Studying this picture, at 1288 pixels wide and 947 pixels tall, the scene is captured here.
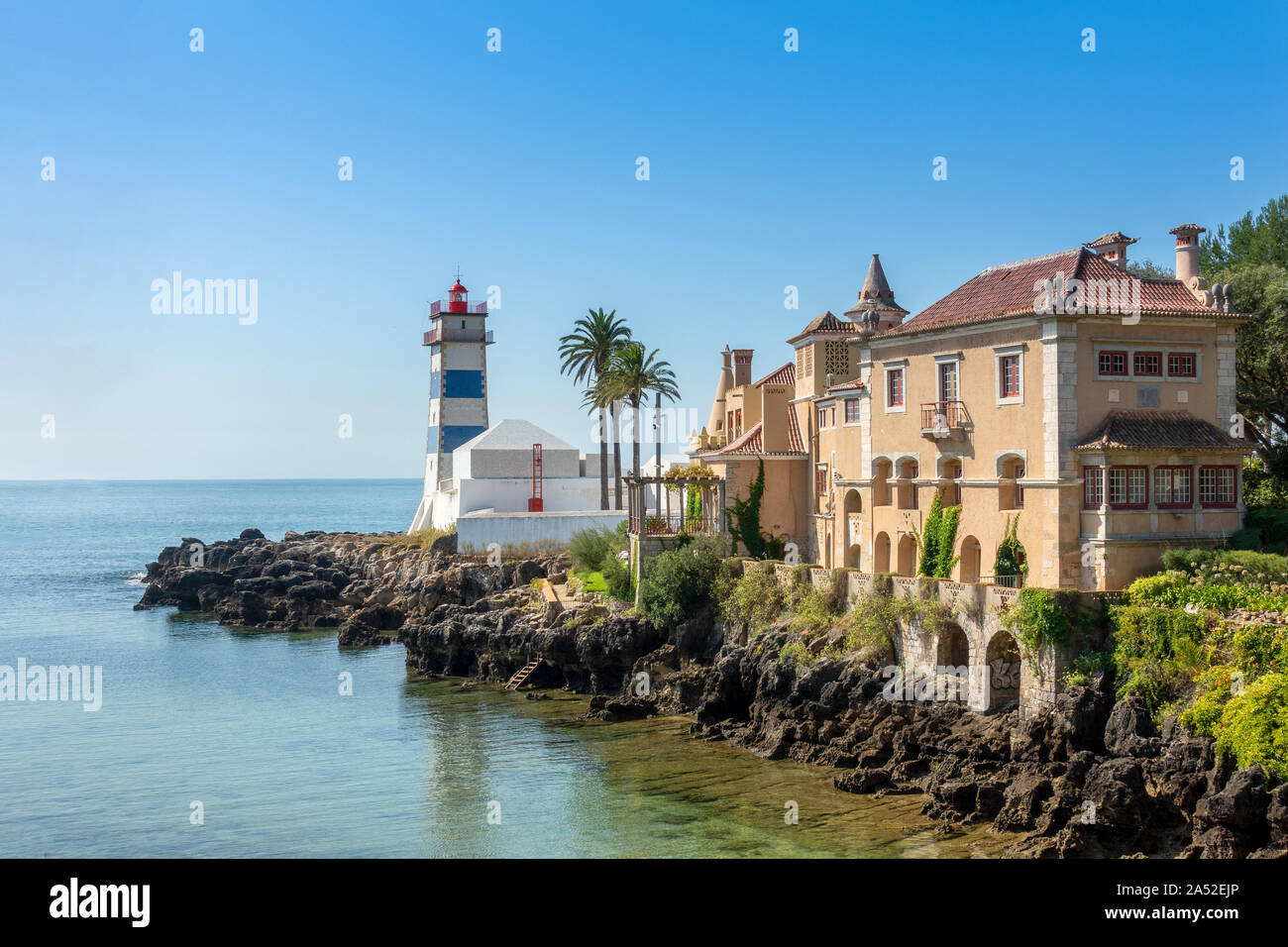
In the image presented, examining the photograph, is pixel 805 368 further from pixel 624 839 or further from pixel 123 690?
pixel 123 690

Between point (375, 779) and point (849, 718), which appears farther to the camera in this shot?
point (849, 718)

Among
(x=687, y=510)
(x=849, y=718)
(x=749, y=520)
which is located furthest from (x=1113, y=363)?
Answer: (x=687, y=510)

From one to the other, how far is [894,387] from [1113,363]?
28.7 feet

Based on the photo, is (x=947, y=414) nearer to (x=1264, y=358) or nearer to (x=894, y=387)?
(x=894, y=387)

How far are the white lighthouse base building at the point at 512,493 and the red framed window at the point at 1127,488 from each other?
3726 centimetres

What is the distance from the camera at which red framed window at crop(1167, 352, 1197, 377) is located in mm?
35812

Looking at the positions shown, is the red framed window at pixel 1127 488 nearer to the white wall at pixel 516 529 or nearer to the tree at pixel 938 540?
the tree at pixel 938 540

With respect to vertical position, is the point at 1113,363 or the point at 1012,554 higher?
the point at 1113,363

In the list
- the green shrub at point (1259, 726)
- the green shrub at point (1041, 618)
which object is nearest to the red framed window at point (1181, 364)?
→ the green shrub at point (1041, 618)

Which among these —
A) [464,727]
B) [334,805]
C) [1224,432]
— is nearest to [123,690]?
[464,727]

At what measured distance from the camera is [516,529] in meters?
66.9

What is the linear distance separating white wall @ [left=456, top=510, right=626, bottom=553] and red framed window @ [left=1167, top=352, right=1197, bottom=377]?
3561cm

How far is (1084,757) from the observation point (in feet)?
92.3
